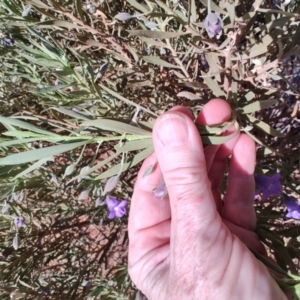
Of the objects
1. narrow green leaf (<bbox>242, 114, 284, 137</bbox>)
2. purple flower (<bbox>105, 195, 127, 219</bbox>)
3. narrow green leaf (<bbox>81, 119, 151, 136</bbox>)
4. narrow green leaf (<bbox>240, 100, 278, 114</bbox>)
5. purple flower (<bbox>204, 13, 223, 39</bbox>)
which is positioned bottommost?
purple flower (<bbox>105, 195, 127, 219</bbox>)

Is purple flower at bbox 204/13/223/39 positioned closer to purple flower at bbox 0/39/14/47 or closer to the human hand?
the human hand

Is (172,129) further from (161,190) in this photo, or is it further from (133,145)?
(161,190)

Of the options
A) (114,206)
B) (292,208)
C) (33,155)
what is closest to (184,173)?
(33,155)

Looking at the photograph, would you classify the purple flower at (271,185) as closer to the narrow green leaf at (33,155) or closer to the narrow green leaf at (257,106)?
the narrow green leaf at (257,106)

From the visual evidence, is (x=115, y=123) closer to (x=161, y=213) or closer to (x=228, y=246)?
(x=228, y=246)

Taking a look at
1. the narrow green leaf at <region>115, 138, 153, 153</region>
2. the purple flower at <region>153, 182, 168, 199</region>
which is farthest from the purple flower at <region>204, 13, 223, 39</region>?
the purple flower at <region>153, 182, 168, 199</region>

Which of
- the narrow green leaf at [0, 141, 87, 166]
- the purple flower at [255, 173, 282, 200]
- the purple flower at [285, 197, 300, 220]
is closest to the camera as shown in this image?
the narrow green leaf at [0, 141, 87, 166]

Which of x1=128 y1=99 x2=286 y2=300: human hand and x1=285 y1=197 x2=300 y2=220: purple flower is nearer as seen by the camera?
x1=128 y1=99 x2=286 y2=300: human hand

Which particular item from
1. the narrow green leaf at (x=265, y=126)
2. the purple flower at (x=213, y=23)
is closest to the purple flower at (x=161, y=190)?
the narrow green leaf at (x=265, y=126)
